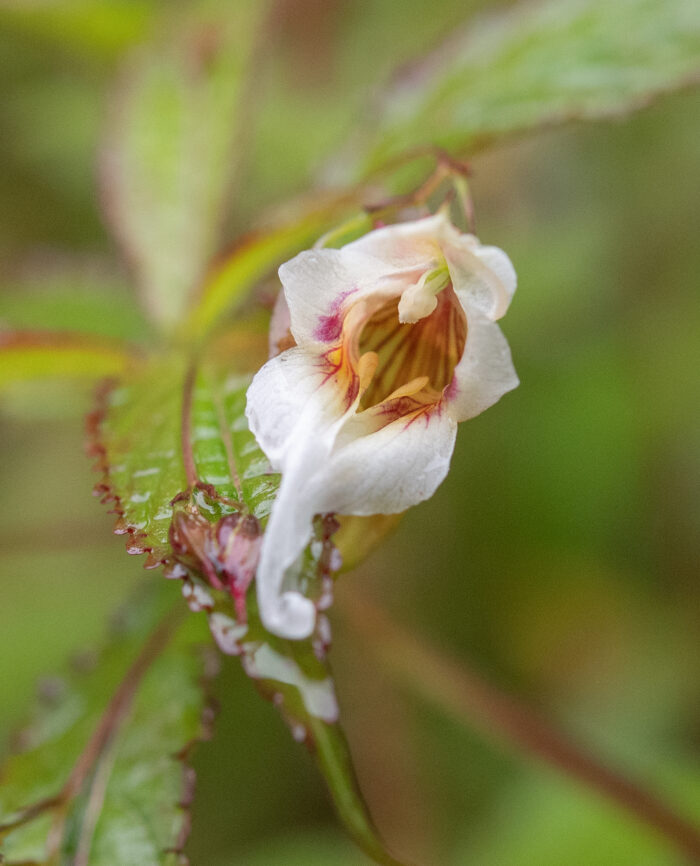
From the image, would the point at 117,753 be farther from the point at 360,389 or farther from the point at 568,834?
the point at 568,834

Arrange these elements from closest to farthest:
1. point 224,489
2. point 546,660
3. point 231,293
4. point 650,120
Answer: point 224,489, point 231,293, point 546,660, point 650,120

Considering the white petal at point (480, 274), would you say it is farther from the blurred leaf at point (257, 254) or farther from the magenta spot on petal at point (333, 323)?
the blurred leaf at point (257, 254)

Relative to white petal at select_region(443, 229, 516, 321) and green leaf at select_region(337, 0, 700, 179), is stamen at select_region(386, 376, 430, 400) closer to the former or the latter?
white petal at select_region(443, 229, 516, 321)

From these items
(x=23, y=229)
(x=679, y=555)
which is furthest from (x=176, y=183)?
(x=23, y=229)

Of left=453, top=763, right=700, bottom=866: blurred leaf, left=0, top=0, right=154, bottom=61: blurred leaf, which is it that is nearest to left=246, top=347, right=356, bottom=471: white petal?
left=453, top=763, right=700, bottom=866: blurred leaf

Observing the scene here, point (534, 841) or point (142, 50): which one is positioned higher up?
point (142, 50)

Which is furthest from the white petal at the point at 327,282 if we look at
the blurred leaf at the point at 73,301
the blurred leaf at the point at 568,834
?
the blurred leaf at the point at 568,834

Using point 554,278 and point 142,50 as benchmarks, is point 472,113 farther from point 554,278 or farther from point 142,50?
point 554,278
